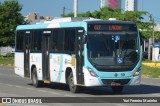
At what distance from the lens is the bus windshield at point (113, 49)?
825 inches

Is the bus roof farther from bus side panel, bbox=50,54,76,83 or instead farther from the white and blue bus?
bus side panel, bbox=50,54,76,83

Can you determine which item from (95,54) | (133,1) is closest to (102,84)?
(95,54)

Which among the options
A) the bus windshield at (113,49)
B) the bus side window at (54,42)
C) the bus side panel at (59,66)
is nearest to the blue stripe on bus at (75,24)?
the bus windshield at (113,49)

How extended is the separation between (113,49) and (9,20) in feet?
186

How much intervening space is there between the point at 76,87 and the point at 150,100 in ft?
12.9

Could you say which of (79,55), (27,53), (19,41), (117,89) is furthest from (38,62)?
(117,89)

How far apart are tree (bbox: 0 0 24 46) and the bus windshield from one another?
53748 mm

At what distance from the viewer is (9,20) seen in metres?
76.4

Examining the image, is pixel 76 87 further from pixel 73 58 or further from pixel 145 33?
pixel 145 33

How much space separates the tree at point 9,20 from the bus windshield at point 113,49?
176 feet

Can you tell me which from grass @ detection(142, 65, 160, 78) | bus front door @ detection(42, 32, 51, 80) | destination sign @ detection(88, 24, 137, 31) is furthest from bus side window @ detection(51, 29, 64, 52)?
grass @ detection(142, 65, 160, 78)

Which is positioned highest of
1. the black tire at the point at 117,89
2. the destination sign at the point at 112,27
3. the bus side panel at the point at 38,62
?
the destination sign at the point at 112,27

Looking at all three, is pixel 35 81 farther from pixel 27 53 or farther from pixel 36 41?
pixel 36 41

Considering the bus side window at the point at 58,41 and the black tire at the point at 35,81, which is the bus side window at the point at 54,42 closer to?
the bus side window at the point at 58,41
